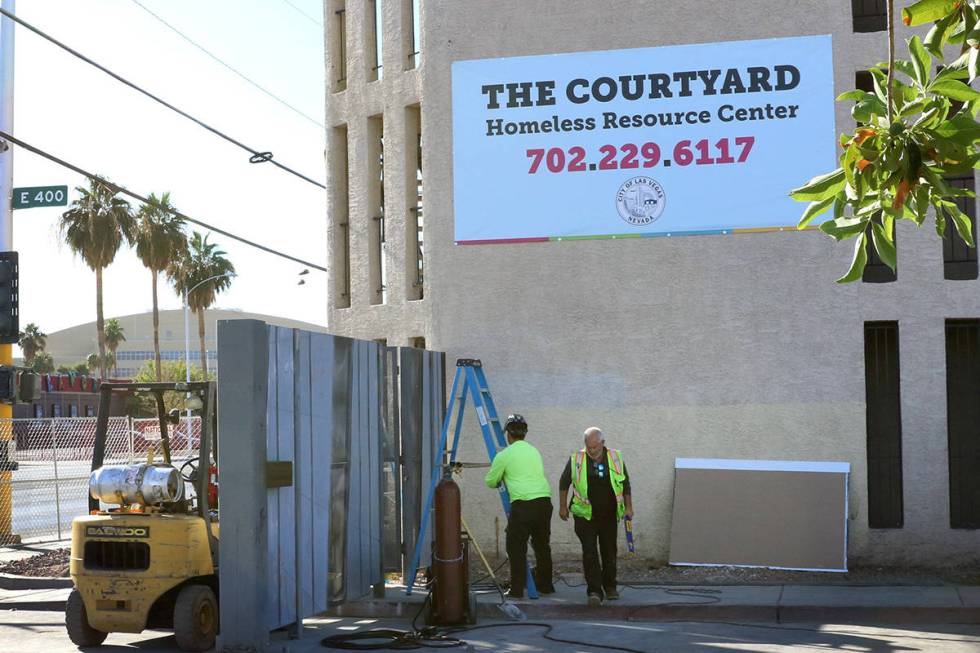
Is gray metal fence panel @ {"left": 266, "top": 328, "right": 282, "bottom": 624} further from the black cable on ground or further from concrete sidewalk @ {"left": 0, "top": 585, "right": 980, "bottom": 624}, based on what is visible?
concrete sidewalk @ {"left": 0, "top": 585, "right": 980, "bottom": 624}

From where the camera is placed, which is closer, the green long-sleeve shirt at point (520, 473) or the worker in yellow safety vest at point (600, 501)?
the worker in yellow safety vest at point (600, 501)

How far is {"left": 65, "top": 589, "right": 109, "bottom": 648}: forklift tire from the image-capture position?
10.7 meters

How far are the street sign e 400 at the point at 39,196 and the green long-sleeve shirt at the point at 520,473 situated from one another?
8.18 metres

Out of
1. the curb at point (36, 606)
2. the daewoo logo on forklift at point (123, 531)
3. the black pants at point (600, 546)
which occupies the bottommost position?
the curb at point (36, 606)

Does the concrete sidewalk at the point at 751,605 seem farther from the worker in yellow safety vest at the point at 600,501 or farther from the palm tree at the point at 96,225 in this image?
the palm tree at the point at 96,225

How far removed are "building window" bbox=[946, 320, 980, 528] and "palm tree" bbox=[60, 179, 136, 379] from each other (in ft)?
140

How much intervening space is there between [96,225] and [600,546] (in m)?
43.5

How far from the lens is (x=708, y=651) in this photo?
9.94 metres

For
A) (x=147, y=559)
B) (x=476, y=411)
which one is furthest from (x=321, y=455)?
(x=476, y=411)

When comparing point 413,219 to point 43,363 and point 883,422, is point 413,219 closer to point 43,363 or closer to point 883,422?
point 883,422

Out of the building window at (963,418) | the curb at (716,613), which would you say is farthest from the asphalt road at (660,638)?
the building window at (963,418)

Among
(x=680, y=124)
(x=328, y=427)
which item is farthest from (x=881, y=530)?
(x=328, y=427)

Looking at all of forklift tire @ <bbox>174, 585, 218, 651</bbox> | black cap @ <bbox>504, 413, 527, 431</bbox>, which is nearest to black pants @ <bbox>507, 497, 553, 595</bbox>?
black cap @ <bbox>504, 413, 527, 431</bbox>

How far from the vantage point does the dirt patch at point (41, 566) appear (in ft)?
51.5
